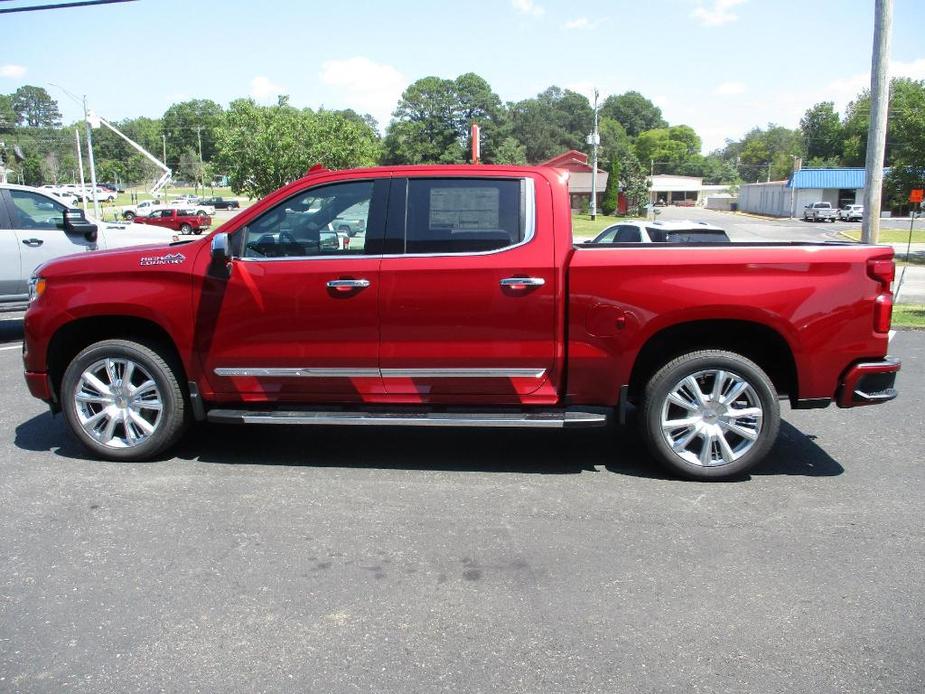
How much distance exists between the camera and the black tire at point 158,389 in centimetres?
529

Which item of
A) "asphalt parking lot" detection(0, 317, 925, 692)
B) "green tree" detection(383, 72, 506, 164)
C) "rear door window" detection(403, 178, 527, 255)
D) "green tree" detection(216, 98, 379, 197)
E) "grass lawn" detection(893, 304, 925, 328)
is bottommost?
"grass lawn" detection(893, 304, 925, 328)

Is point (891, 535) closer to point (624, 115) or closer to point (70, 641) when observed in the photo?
point (70, 641)

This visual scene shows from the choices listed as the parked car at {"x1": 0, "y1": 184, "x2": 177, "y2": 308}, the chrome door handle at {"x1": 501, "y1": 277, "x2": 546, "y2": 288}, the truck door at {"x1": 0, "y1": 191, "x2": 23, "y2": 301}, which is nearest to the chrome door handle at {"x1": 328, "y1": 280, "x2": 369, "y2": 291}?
the chrome door handle at {"x1": 501, "y1": 277, "x2": 546, "y2": 288}

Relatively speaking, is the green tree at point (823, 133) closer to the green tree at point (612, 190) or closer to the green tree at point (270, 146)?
the green tree at point (612, 190)

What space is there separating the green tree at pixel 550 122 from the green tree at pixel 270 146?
8798cm

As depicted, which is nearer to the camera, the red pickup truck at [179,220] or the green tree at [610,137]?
the red pickup truck at [179,220]

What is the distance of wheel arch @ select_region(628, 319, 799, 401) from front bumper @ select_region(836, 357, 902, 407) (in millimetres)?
282

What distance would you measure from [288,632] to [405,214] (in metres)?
2.72

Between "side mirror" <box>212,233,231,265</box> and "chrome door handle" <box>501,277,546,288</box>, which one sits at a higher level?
"side mirror" <box>212,233,231,265</box>

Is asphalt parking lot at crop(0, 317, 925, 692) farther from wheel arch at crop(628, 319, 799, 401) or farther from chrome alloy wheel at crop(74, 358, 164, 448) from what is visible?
wheel arch at crop(628, 319, 799, 401)

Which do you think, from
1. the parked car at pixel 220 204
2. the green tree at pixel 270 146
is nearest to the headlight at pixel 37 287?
the green tree at pixel 270 146

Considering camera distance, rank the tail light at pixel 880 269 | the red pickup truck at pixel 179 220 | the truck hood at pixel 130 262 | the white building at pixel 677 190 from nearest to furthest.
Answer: the tail light at pixel 880 269, the truck hood at pixel 130 262, the red pickup truck at pixel 179 220, the white building at pixel 677 190

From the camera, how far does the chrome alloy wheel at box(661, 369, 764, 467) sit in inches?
195

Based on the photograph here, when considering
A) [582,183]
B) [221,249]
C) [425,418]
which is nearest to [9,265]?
[221,249]
